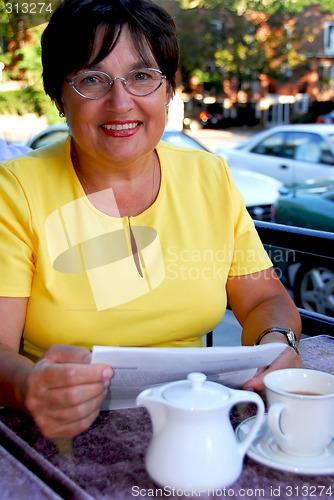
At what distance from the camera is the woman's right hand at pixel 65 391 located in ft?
3.28

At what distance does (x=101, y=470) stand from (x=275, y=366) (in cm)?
43

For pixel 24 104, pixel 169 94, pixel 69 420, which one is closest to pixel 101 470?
pixel 69 420

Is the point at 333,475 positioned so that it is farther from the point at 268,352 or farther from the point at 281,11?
the point at 281,11

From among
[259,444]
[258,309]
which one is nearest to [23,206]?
[258,309]

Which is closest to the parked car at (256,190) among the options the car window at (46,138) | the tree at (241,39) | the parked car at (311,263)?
the parked car at (311,263)

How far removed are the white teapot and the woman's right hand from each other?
12cm

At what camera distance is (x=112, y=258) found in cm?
148

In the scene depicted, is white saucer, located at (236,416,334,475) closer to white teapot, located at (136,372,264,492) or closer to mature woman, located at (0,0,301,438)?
white teapot, located at (136,372,264,492)

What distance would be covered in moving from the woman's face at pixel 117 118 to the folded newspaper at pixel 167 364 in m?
0.58

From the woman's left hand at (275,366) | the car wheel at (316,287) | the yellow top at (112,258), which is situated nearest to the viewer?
the woman's left hand at (275,366)

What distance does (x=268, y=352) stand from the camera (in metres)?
1.14

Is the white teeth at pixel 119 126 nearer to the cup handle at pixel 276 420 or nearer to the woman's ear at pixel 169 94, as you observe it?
the woman's ear at pixel 169 94

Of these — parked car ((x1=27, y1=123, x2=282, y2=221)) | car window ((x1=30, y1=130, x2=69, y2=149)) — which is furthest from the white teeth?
car window ((x1=30, y1=130, x2=69, y2=149))

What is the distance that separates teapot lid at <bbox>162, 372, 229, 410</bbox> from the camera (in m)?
0.89
